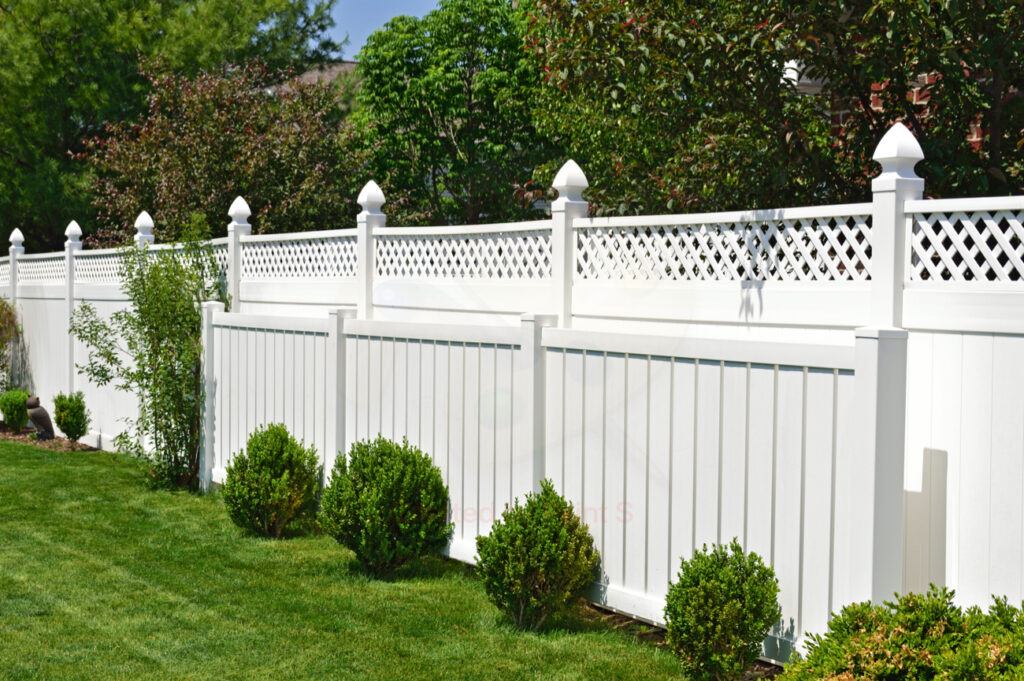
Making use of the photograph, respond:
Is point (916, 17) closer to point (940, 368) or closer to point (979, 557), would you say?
point (940, 368)

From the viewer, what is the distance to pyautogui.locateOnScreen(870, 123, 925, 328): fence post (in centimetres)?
496

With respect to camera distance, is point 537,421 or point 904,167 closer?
point 904,167

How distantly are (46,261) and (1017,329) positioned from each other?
13.1 m

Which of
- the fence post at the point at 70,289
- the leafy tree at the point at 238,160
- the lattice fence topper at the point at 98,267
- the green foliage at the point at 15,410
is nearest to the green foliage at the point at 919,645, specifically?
the lattice fence topper at the point at 98,267

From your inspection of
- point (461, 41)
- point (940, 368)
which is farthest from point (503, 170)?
point (940, 368)

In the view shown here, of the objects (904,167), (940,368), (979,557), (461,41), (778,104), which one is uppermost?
(461,41)

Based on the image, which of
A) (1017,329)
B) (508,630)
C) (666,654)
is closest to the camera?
(1017,329)

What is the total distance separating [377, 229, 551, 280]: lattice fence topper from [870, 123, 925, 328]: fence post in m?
2.57

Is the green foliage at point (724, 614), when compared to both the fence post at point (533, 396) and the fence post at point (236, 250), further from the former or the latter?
the fence post at point (236, 250)

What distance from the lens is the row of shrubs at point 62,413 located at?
12812 mm

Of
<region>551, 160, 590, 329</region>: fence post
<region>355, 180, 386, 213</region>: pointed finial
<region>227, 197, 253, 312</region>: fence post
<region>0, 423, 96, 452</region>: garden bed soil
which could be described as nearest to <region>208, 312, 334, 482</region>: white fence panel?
<region>227, 197, 253, 312</region>: fence post

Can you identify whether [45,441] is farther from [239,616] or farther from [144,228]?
[239,616]

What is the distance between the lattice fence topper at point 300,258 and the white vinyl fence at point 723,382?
1.41ft

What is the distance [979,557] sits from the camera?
15.1ft
